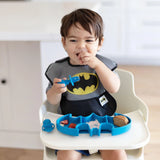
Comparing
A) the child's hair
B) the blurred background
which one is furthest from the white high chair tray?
the blurred background

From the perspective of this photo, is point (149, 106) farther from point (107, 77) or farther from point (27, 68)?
point (107, 77)

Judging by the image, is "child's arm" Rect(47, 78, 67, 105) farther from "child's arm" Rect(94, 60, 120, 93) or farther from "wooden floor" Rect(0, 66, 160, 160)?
"wooden floor" Rect(0, 66, 160, 160)

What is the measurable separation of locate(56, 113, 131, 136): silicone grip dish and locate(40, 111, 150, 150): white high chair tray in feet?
0.05

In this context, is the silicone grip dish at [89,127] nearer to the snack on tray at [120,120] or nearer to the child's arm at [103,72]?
the snack on tray at [120,120]

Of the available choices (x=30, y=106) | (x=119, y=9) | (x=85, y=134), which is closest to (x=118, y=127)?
(x=85, y=134)

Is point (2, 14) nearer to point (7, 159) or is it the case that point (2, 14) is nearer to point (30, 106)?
point (30, 106)

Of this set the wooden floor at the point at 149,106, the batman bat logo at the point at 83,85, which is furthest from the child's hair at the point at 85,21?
the wooden floor at the point at 149,106

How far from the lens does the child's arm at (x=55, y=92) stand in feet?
3.48

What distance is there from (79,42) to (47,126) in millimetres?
307

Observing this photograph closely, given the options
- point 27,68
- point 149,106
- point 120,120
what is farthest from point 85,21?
point 149,106

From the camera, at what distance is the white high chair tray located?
0.95 metres

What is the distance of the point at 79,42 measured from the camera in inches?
Result: 42.3

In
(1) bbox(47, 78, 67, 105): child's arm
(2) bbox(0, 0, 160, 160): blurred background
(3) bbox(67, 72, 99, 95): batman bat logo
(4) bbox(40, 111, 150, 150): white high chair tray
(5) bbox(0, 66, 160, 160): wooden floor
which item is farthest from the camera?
A: (5) bbox(0, 66, 160, 160): wooden floor

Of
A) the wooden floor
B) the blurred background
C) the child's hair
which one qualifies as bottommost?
the wooden floor
